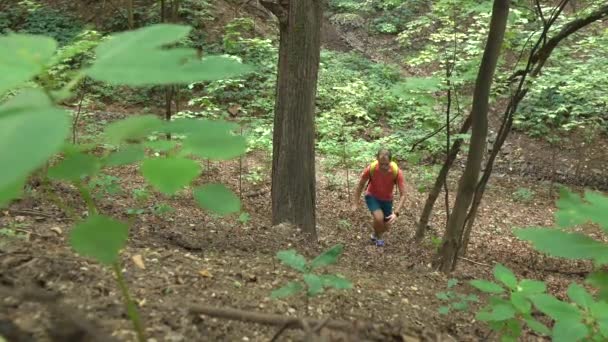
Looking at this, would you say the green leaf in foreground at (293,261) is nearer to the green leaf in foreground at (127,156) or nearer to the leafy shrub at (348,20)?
the green leaf in foreground at (127,156)

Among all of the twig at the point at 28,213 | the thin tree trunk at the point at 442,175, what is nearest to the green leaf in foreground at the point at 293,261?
the twig at the point at 28,213

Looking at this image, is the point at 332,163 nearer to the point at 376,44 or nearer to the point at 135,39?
the point at 135,39

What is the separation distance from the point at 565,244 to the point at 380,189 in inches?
223

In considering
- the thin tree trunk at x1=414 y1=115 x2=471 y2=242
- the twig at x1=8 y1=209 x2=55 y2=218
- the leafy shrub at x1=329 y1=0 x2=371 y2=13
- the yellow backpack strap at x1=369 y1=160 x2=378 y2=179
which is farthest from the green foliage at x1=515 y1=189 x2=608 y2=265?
the leafy shrub at x1=329 y1=0 x2=371 y2=13

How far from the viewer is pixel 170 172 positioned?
3.49 ft

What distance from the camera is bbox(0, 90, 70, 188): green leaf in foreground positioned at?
0.75 m

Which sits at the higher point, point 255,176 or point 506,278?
point 506,278

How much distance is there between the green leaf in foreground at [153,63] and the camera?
100cm

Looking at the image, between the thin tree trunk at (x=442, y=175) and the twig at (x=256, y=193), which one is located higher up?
the thin tree trunk at (x=442, y=175)

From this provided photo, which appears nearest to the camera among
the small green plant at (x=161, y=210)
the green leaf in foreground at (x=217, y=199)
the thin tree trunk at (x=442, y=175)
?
the green leaf in foreground at (x=217, y=199)

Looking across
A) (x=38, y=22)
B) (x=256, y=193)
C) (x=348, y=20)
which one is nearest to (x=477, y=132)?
(x=256, y=193)

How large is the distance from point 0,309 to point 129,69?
1142 millimetres

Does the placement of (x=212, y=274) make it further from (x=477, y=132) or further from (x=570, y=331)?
(x=477, y=132)

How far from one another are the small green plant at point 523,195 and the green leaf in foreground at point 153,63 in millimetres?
12157
